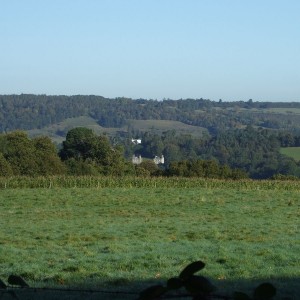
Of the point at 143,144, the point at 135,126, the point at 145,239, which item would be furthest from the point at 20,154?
the point at 135,126

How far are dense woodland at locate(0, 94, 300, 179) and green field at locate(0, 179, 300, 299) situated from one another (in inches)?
1035

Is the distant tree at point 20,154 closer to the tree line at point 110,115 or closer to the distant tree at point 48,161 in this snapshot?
the distant tree at point 48,161

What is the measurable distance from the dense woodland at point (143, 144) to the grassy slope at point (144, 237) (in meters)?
26.7

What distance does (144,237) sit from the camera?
16.8 m

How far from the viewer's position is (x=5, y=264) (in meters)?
12.3

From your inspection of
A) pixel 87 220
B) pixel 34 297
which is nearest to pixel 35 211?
pixel 87 220

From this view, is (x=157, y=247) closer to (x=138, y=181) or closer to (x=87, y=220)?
(x=87, y=220)

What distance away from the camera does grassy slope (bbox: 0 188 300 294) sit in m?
11.2

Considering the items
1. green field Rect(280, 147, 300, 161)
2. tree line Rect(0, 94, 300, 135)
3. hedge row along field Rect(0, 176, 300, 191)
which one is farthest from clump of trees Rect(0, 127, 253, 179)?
tree line Rect(0, 94, 300, 135)

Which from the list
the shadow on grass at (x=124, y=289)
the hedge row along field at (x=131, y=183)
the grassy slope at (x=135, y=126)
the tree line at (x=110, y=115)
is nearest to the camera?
the shadow on grass at (x=124, y=289)

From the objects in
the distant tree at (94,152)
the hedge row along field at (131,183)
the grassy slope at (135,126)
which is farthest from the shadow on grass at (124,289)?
the grassy slope at (135,126)

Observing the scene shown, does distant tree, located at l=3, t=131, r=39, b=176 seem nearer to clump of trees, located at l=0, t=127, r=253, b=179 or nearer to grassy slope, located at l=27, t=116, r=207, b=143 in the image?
clump of trees, located at l=0, t=127, r=253, b=179

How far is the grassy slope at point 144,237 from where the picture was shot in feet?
36.7

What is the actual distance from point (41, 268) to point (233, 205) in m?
16.5
